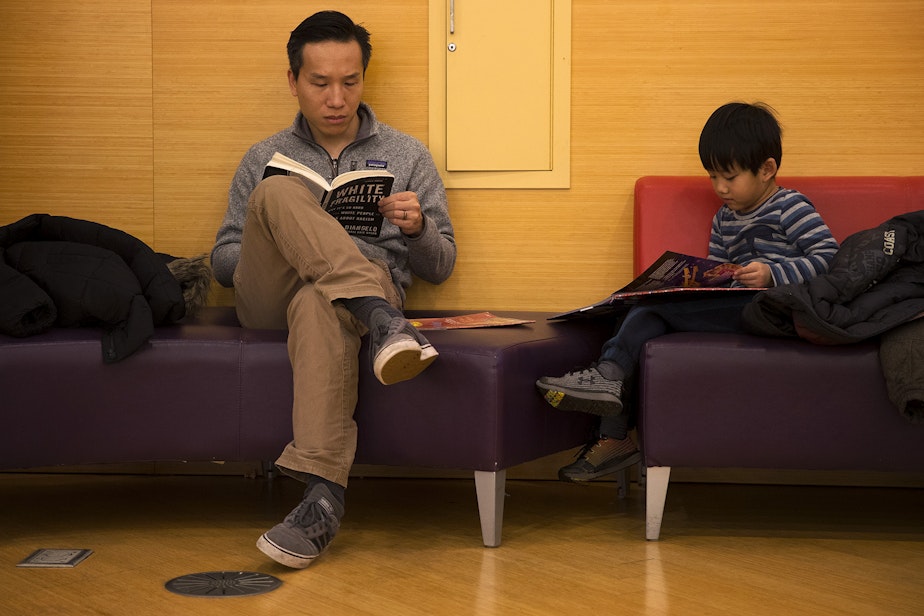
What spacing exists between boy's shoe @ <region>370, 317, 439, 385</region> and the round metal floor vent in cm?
40

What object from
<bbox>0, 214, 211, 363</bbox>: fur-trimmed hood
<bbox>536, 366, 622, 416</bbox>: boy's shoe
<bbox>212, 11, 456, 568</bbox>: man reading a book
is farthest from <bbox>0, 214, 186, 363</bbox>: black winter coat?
<bbox>536, 366, 622, 416</bbox>: boy's shoe

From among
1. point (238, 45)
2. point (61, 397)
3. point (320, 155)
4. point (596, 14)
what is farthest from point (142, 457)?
point (596, 14)

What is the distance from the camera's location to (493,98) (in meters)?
2.85

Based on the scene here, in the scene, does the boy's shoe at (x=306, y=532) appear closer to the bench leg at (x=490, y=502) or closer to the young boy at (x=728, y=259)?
the bench leg at (x=490, y=502)

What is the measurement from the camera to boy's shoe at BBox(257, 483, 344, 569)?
192 cm

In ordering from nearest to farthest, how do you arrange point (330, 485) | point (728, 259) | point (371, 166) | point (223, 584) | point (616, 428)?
point (223, 584) < point (330, 485) < point (616, 428) < point (728, 259) < point (371, 166)

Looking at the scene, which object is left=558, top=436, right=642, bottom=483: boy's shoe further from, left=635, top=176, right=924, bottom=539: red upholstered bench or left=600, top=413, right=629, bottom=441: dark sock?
left=635, top=176, right=924, bottom=539: red upholstered bench

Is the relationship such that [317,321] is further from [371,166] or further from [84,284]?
[371,166]

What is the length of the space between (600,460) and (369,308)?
0.66m

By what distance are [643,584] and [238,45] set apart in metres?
1.80

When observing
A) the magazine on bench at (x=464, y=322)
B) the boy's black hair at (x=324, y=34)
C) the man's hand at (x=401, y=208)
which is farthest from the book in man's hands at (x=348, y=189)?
the boy's black hair at (x=324, y=34)

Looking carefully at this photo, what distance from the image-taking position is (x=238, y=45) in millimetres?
2938

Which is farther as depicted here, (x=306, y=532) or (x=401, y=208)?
(x=401, y=208)

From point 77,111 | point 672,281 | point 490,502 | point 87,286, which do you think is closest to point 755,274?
point 672,281
